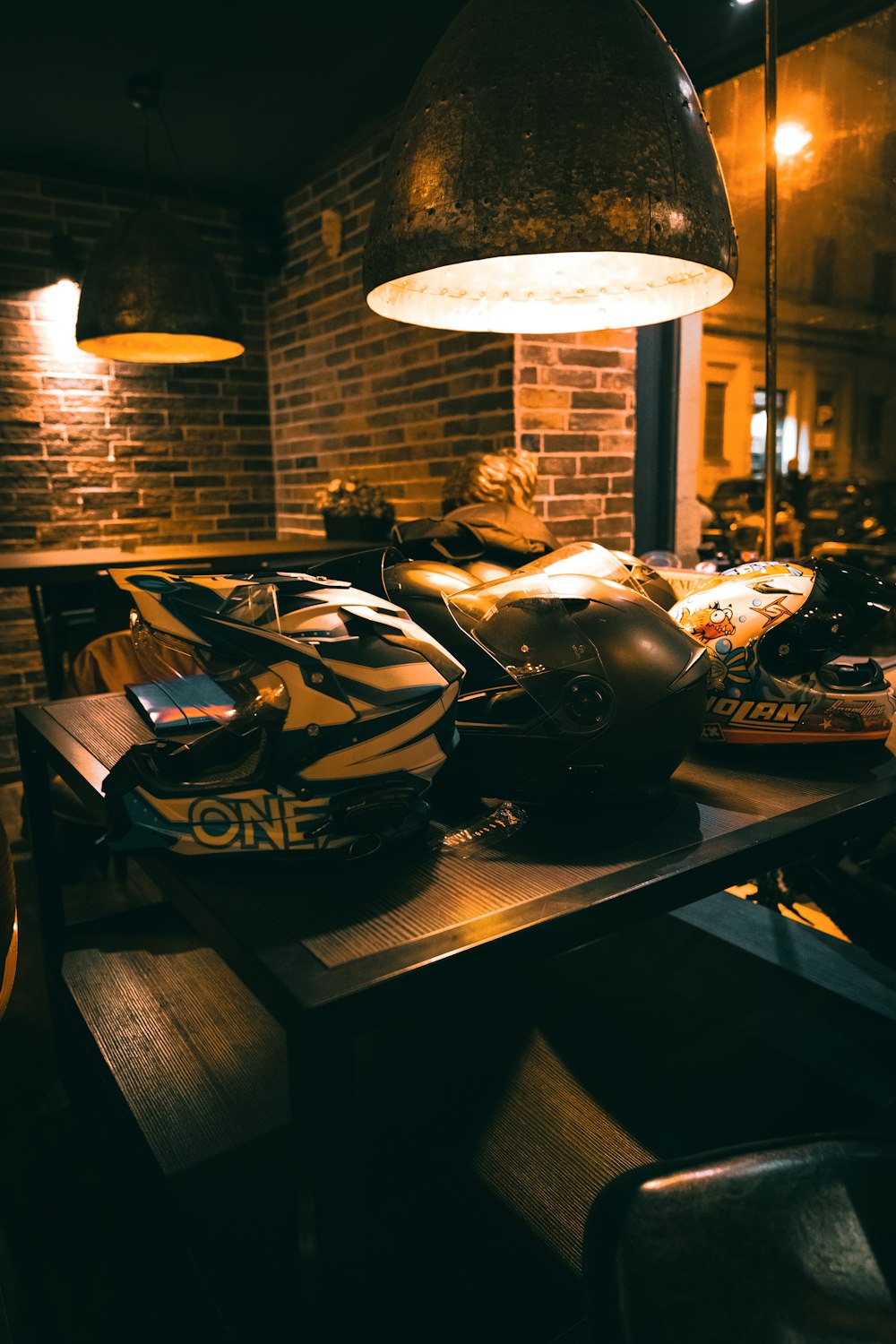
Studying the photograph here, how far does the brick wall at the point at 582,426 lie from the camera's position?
3.13 meters

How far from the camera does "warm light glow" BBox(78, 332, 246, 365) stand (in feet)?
11.0

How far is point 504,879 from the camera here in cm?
85

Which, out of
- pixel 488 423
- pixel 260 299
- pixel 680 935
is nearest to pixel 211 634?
pixel 680 935

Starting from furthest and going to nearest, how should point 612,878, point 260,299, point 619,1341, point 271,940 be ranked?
point 260,299 < point 612,878 < point 271,940 < point 619,1341

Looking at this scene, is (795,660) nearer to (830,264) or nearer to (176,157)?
(830,264)

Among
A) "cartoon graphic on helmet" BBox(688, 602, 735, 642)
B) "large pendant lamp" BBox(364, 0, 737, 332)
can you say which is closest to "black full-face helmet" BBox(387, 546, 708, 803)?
"cartoon graphic on helmet" BBox(688, 602, 735, 642)

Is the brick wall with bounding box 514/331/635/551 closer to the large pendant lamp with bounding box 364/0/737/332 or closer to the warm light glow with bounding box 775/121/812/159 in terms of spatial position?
the warm light glow with bounding box 775/121/812/159

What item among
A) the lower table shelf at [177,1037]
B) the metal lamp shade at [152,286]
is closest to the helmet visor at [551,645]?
the lower table shelf at [177,1037]

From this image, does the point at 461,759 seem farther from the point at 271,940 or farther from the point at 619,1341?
the point at 619,1341

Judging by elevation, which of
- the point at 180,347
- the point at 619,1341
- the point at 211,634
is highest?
the point at 180,347

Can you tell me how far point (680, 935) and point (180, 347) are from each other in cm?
301

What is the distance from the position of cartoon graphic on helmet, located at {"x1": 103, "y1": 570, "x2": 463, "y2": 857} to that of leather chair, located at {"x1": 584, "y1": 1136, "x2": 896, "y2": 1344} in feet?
1.39

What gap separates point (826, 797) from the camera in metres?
1.04

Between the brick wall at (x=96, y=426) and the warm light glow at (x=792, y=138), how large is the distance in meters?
2.89
